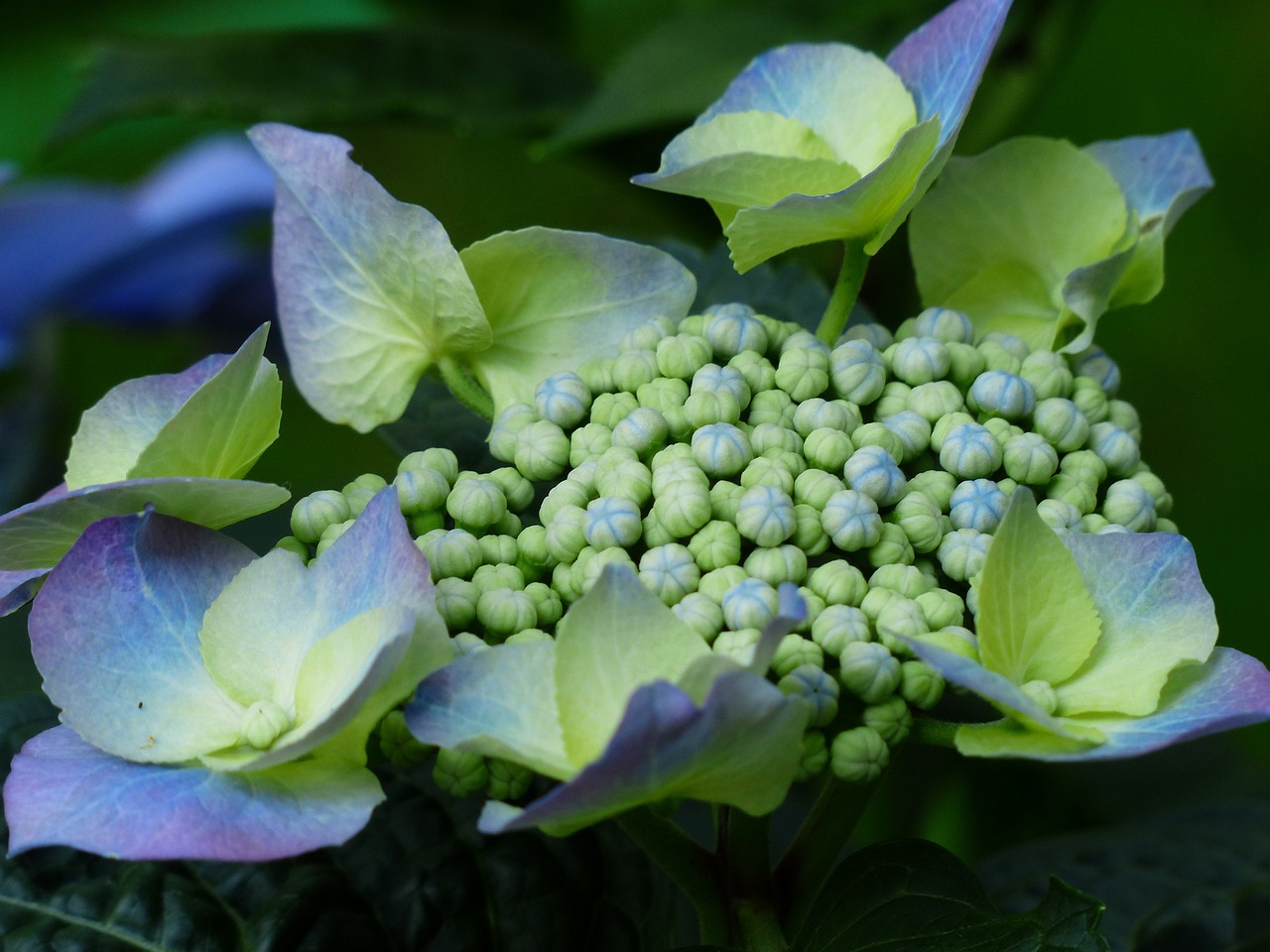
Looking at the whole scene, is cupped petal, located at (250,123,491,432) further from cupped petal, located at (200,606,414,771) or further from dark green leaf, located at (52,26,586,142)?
dark green leaf, located at (52,26,586,142)

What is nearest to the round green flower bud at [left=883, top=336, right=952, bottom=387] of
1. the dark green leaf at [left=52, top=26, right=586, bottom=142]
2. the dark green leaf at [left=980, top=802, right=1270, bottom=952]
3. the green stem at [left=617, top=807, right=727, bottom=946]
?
the green stem at [left=617, top=807, right=727, bottom=946]

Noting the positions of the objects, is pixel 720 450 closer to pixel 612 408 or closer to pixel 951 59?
pixel 612 408

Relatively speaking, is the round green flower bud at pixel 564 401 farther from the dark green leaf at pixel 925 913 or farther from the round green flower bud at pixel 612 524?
the dark green leaf at pixel 925 913

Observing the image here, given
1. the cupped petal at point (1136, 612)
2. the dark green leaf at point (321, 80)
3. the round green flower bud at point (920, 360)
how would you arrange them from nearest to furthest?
the cupped petal at point (1136, 612) < the round green flower bud at point (920, 360) < the dark green leaf at point (321, 80)

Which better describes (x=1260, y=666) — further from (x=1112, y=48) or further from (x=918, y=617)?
(x=1112, y=48)

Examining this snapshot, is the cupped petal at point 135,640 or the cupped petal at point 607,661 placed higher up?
the cupped petal at point 607,661

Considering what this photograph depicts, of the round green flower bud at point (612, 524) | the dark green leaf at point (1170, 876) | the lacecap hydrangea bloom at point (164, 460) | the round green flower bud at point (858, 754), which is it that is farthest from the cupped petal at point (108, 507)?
the dark green leaf at point (1170, 876)
